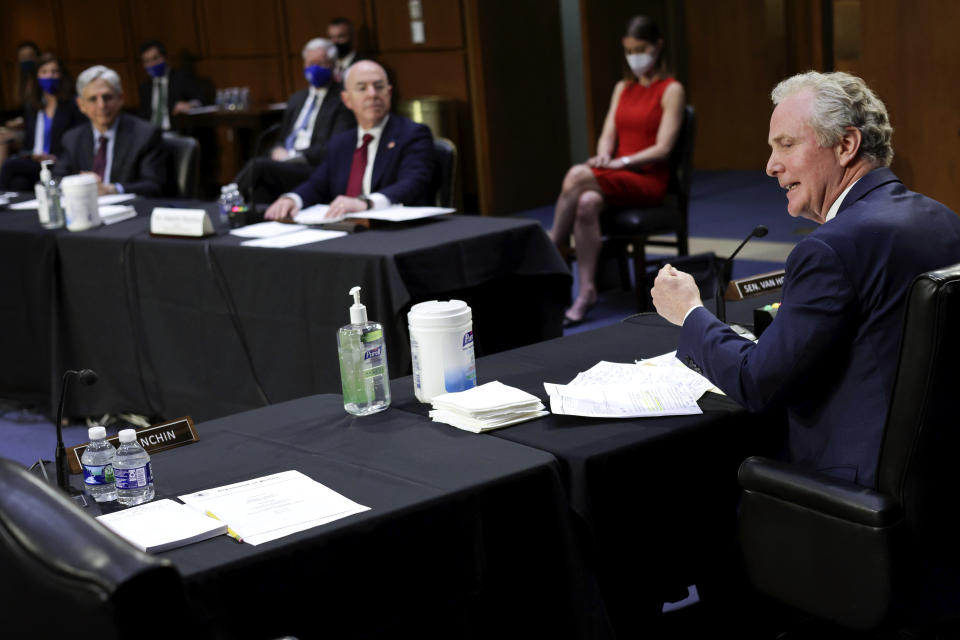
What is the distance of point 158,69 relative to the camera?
33.4 feet

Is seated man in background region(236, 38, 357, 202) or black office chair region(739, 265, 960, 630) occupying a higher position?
seated man in background region(236, 38, 357, 202)

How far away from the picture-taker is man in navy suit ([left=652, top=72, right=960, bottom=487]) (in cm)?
181

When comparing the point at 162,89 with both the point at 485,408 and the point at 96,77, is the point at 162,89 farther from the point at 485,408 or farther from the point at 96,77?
the point at 485,408

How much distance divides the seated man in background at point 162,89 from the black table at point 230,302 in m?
5.74

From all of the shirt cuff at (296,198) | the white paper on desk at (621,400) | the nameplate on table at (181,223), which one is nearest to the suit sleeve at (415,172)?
the shirt cuff at (296,198)

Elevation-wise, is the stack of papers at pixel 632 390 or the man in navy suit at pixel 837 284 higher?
the man in navy suit at pixel 837 284

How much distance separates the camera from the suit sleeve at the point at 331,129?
6.77 metres

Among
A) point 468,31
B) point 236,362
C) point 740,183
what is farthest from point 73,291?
point 740,183

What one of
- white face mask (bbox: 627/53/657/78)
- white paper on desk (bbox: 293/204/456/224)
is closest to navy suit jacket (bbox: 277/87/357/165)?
white face mask (bbox: 627/53/657/78)

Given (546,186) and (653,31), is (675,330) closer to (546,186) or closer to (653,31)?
(653,31)

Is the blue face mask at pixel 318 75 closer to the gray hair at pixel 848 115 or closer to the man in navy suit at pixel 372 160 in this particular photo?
the man in navy suit at pixel 372 160

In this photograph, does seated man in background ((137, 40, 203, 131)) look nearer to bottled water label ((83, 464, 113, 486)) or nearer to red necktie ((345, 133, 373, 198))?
red necktie ((345, 133, 373, 198))

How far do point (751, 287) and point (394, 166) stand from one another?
2.15m

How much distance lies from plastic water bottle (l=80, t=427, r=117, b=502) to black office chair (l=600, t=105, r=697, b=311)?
3616mm
